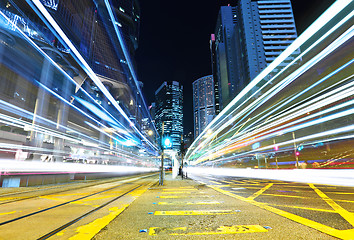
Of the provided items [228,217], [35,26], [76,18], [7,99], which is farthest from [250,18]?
[228,217]

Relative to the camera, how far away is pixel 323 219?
13.1ft

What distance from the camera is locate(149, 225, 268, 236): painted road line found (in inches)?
128

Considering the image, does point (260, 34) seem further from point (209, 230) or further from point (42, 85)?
point (209, 230)

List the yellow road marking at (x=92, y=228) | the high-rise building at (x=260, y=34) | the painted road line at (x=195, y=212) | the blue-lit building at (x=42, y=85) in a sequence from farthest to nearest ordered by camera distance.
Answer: the high-rise building at (x=260, y=34)
the blue-lit building at (x=42, y=85)
the painted road line at (x=195, y=212)
the yellow road marking at (x=92, y=228)

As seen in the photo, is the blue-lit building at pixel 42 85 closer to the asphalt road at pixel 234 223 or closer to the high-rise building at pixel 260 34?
the asphalt road at pixel 234 223

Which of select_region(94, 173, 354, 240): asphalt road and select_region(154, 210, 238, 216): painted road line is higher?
select_region(94, 173, 354, 240): asphalt road

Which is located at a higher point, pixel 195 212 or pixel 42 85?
pixel 42 85

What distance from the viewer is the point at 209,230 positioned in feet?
11.1

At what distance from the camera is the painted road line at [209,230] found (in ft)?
10.6

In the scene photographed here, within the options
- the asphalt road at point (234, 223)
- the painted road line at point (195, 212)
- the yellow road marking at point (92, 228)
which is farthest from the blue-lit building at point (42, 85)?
the asphalt road at point (234, 223)

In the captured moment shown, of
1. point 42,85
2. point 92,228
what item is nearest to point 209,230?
point 92,228

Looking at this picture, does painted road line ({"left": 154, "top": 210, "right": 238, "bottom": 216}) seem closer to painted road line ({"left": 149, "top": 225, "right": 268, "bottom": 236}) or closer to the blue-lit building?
painted road line ({"left": 149, "top": 225, "right": 268, "bottom": 236})

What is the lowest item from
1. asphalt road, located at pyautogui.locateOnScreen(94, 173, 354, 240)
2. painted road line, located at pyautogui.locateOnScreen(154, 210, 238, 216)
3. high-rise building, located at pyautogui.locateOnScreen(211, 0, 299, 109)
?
painted road line, located at pyautogui.locateOnScreen(154, 210, 238, 216)

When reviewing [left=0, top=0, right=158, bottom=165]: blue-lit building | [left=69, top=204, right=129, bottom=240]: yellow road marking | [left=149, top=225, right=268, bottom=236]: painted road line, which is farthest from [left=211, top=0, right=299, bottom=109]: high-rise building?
[left=69, top=204, right=129, bottom=240]: yellow road marking
